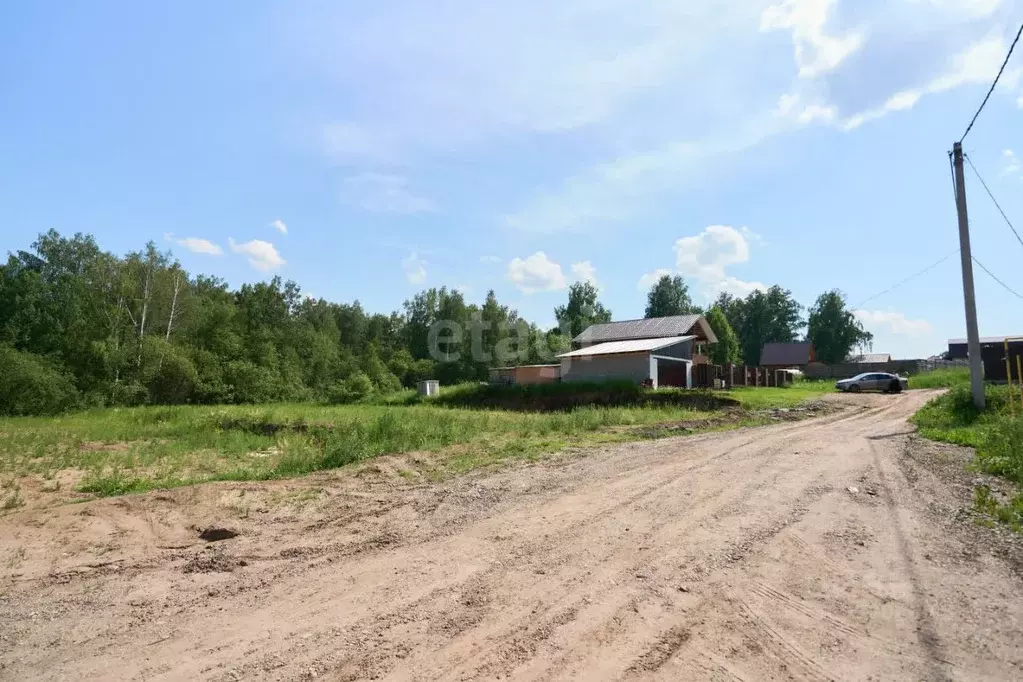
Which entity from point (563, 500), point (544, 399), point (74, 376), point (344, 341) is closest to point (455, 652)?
point (563, 500)

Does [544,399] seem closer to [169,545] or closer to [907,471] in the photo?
[907,471]

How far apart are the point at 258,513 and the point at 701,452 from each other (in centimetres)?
865

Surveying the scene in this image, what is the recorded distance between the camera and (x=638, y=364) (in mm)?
35656

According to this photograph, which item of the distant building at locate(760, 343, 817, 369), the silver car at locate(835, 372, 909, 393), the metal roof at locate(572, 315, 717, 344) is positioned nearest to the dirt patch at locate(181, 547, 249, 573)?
the silver car at locate(835, 372, 909, 393)

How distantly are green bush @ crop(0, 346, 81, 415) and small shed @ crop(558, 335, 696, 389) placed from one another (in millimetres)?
31162

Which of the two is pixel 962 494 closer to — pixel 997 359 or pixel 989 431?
pixel 989 431

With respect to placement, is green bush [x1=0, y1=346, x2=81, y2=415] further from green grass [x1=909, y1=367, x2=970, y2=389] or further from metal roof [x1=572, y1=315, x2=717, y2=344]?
green grass [x1=909, y1=367, x2=970, y2=389]

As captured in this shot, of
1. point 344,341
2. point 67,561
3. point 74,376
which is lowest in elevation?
point 67,561

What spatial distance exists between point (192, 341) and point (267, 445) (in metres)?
32.6

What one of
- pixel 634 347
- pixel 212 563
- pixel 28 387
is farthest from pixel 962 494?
pixel 28 387

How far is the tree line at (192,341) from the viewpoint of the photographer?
36.9 metres

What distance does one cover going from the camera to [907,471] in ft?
31.1

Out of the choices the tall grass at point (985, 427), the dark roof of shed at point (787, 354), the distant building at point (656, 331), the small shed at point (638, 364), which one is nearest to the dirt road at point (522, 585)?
the tall grass at point (985, 427)

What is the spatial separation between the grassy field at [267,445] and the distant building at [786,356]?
152ft
